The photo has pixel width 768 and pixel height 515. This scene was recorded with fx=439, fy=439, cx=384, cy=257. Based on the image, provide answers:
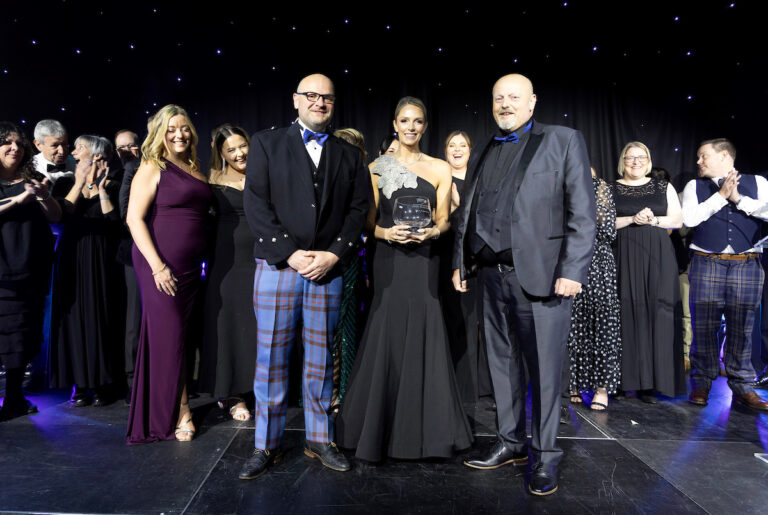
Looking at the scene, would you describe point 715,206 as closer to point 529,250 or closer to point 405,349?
point 529,250

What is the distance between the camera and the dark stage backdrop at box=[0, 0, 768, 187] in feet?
14.0

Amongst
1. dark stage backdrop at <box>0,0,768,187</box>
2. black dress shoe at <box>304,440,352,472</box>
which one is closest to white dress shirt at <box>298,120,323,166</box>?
black dress shoe at <box>304,440,352,472</box>

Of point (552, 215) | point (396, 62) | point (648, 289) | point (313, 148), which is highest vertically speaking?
point (396, 62)

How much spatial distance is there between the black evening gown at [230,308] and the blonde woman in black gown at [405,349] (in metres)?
0.86

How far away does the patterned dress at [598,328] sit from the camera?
10.3 feet

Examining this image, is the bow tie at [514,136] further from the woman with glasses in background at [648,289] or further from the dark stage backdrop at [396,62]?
the dark stage backdrop at [396,62]

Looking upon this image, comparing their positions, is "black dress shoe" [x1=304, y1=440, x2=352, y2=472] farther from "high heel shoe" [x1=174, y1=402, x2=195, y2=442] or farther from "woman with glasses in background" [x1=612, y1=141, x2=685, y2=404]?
"woman with glasses in background" [x1=612, y1=141, x2=685, y2=404]

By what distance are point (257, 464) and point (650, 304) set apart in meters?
2.97

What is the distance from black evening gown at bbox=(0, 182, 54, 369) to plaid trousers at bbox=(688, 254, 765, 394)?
187 inches

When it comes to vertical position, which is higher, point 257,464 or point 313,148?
point 313,148

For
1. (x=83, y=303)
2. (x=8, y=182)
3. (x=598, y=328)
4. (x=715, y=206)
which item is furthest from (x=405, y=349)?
(x=8, y=182)

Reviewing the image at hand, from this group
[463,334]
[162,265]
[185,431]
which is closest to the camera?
[162,265]

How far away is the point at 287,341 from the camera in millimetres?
2115

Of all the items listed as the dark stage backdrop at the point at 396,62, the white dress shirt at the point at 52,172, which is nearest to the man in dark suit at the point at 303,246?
the white dress shirt at the point at 52,172
